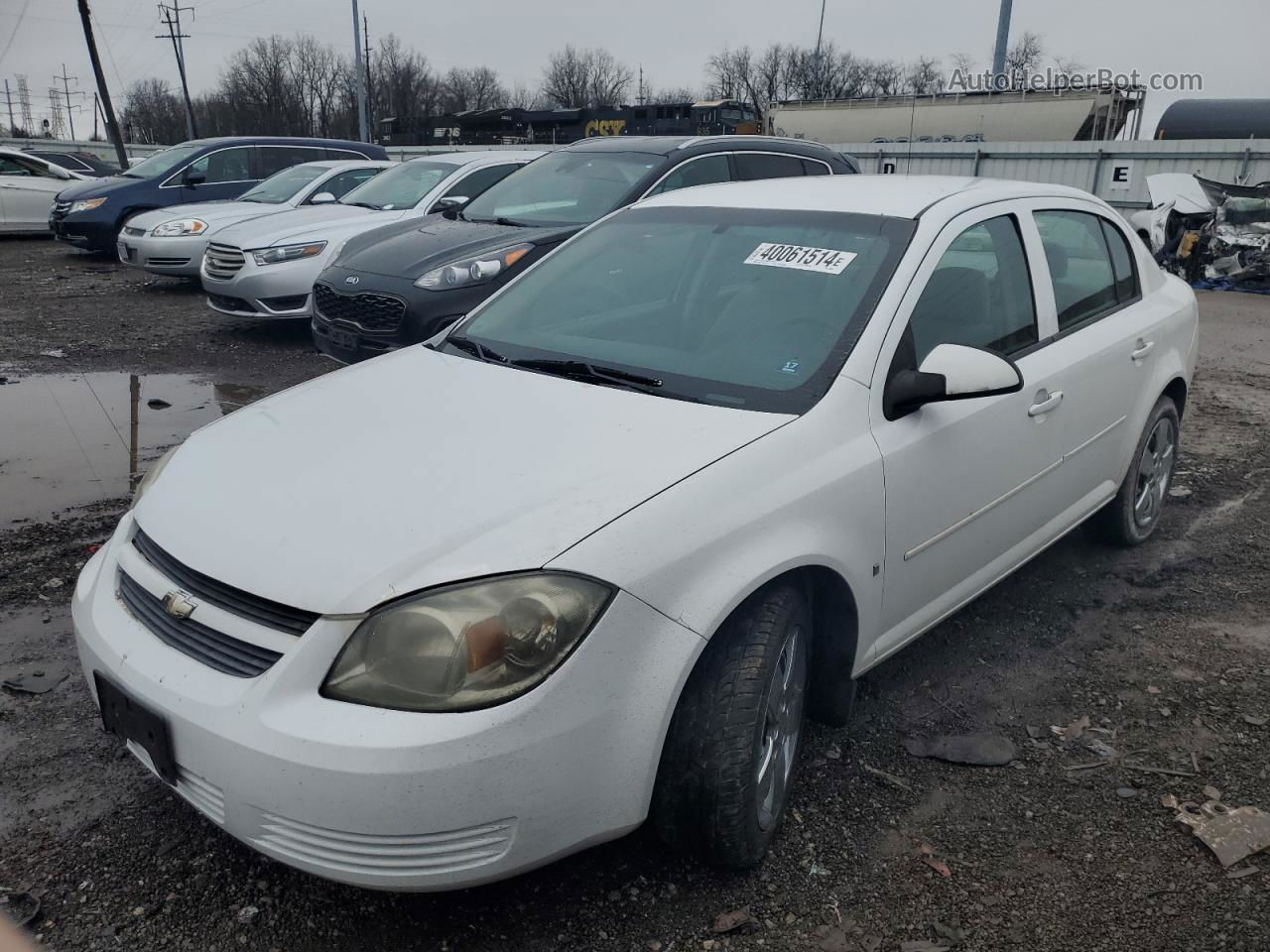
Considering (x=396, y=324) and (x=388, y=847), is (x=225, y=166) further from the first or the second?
(x=388, y=847)

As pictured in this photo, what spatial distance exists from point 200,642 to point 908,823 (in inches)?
72.9

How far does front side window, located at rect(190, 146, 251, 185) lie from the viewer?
45.4ft

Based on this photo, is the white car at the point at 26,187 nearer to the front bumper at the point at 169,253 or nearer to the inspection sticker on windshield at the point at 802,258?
the front bumper at the point at 169,253

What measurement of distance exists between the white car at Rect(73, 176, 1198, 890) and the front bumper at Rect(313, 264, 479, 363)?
109 inches

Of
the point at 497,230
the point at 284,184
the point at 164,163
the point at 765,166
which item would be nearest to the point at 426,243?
the point at 497,230

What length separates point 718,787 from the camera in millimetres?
2232

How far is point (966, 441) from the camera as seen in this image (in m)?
2.96

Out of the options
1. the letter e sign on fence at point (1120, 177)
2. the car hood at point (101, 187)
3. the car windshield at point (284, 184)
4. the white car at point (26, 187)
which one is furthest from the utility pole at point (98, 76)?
the letter e sign on fence at point (1120, 177)

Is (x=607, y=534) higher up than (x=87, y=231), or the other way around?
(x=607, y=534)

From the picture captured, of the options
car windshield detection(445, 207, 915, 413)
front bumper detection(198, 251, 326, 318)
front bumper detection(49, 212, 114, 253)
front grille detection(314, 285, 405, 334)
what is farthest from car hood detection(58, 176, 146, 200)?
car windshield detection(445, 207, 915, 413)

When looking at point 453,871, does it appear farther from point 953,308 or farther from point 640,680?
point 953,308

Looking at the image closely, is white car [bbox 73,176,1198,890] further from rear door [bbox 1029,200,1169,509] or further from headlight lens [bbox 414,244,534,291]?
headlight lens [bbox 414,244,534,291]

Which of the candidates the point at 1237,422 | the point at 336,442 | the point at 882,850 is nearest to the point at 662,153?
the point at 1237,422

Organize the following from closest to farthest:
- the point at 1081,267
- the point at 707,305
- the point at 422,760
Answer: the point at 422,760 < the point at 707,305 < the point at 1081,267
